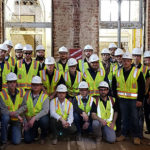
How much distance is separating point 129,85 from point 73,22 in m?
3.84

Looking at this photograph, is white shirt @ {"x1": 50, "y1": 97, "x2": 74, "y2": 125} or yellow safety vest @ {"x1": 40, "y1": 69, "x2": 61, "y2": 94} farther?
yellow safety vest @ {"x1": 40, "y1": 69, "x2": 61, "y2": 94}

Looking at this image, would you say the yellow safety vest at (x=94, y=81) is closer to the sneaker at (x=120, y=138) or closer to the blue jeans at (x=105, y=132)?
the blue jeans at (x=105, y=132)

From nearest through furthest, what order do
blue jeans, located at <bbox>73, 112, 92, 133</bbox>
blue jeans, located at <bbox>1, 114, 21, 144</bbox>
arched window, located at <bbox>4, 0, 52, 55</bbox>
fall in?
blue jeans, located at <bbox>1, 114, 21, 144</bbox> < blue jeans, located at <bbox>73, 112, 92, 133</bbox> < arched window, located at <bbox>4, 0, 52, 55</bbox>

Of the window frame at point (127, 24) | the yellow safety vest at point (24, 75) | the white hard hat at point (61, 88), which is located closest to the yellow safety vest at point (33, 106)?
the white hard hat at point (61, 88)

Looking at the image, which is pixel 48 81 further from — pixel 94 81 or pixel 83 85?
pixel 94 81

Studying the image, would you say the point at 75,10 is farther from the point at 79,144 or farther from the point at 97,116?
the point at 79,144

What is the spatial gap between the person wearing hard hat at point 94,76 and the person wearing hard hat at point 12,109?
156 cm

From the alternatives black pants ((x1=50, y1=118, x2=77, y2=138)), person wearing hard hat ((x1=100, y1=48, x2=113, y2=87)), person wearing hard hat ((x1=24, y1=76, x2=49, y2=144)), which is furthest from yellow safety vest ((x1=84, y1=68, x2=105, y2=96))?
person wearing hard hat ((x1=24, y1=76, x2=49, y2=144))

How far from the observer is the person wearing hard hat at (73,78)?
19.7 feet

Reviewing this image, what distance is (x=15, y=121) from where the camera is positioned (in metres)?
5.50

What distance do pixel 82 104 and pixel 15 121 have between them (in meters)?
1.52

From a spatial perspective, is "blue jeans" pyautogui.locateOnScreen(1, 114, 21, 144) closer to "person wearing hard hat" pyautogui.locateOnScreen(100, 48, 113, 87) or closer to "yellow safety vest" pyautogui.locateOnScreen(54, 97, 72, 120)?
"yellow safety vest" pyautogui.locateOnScreen(54, 97, 72, 120)

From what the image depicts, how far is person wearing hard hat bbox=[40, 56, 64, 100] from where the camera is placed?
5.94 m

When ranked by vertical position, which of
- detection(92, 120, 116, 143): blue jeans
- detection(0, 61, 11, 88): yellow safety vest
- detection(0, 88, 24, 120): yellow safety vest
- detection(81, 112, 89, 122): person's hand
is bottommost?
detection(92, 120, 116, 143): blue jeans
